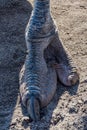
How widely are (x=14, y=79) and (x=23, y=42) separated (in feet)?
1.46

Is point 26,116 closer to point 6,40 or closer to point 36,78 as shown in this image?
point 36,78

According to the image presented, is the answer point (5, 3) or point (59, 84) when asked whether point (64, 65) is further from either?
point (5, 3)

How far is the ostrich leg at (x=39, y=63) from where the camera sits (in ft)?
8.96

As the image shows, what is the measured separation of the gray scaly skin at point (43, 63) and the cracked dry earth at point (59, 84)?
0.07m

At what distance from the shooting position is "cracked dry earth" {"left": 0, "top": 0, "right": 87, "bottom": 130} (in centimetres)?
261

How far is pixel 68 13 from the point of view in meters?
3.74

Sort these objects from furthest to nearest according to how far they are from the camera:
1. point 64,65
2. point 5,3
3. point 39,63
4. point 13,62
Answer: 1. point 5,3
2. point 13,62
3. point 64,65
4. point 39,63

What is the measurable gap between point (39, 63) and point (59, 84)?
19 cm

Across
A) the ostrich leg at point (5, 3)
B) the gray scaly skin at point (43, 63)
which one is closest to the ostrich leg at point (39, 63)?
the gray scaly skin at point (43, 63)

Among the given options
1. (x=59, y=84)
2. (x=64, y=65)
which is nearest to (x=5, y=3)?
(x=64, y=65)

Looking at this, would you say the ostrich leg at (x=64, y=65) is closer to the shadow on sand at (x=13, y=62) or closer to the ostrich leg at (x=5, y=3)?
the shadow on sand at (x=13, y=62)

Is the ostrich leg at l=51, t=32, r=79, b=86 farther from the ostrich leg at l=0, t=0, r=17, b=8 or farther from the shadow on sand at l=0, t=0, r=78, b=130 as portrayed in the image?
the ostrich leg at l=0, t=0, r=17, b=8

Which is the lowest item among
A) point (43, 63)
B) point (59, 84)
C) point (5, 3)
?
point (59, 84)

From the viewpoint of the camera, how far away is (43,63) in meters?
2.90
